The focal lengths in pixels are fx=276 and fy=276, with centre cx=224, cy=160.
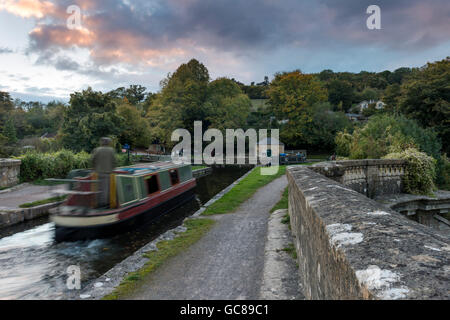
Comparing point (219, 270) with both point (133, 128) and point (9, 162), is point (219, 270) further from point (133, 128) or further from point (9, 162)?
point (133, 128)

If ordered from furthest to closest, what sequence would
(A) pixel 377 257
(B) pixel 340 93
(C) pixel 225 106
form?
(B) pixel 340 93 < (C) pixel 225 106 < (A) pixel 377 257

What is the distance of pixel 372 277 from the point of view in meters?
1.28

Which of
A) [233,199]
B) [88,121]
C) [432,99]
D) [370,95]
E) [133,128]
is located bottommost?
[233,199]

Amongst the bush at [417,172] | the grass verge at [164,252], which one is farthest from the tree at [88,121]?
the bush at [417,172]

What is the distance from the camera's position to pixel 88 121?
81.5 ft

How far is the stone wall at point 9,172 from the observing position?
47.1ft

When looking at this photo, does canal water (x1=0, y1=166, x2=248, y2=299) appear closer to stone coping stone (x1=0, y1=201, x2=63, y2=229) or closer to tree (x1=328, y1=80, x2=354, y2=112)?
stone coping stone (x1=0, y1=201, x2=63, y2=229)

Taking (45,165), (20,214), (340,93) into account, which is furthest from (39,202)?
(340,93)

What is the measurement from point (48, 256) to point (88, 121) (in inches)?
774

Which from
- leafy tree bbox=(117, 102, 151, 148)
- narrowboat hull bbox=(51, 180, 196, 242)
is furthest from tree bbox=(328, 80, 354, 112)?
narrowboat hull bbox=(51, 180, 196, 242)

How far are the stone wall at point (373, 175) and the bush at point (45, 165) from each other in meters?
15.8

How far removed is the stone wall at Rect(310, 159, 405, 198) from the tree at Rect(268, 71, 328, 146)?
103 feet

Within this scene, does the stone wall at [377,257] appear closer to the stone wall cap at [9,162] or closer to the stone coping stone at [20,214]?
the stone coping stone at [20,214]

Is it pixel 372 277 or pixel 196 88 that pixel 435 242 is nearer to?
pixel 372 277
